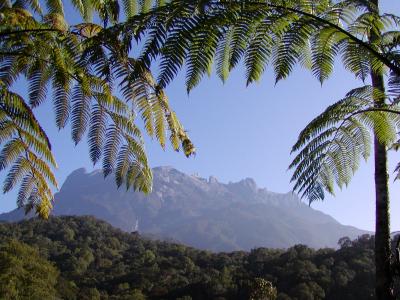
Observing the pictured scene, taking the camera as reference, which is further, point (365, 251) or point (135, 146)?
point (365, 251)

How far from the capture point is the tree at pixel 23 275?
89.1 ft

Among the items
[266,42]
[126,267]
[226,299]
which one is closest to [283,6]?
[266,42]

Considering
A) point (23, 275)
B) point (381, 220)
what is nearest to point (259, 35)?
point (381, 220)

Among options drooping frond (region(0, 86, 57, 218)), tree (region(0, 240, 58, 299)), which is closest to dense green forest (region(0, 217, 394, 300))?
tree (region(0, 240, 58, 299))

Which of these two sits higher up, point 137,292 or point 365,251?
point 365,251

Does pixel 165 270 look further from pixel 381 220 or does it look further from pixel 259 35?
pixel 259 35

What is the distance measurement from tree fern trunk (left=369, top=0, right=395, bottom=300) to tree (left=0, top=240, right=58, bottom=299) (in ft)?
86.3

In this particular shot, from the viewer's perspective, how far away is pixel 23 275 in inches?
1148

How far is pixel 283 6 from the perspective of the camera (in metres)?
2.42

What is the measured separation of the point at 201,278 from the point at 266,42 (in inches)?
1641

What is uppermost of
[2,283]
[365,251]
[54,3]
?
[365,251]

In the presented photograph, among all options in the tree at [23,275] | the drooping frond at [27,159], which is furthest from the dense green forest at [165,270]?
the drooping frond at [27,159]

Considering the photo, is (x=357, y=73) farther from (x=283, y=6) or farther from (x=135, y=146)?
(x=135, y=146)

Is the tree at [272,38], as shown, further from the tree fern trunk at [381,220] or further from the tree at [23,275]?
the tree at [23,275]
